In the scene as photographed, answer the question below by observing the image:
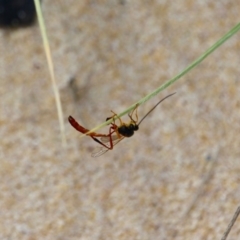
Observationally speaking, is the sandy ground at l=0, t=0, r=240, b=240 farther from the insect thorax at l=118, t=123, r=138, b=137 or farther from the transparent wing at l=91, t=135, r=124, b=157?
the insect thorax at l=118, t=123, r=138, b=137

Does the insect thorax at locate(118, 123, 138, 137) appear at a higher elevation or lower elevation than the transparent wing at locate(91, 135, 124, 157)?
lower

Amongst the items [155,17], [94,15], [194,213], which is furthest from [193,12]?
→ [194,213]

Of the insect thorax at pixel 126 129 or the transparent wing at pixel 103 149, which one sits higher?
the transparent wing at pixel 103 149

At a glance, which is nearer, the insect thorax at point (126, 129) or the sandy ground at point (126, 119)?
the insect thorax at point (126, 129)

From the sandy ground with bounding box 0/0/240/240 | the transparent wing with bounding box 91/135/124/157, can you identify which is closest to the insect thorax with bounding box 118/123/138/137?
the transparent wing with bounding box 91/135/124/157

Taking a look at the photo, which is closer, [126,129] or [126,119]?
[126,129]

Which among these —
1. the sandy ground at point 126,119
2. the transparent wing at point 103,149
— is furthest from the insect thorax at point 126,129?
the sandy ground at point 126,119

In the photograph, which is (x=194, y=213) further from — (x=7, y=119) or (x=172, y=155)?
(x=7, y=119)

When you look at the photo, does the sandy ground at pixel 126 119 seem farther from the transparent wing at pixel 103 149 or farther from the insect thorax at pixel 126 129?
the insect thorax at pixel 126 129
